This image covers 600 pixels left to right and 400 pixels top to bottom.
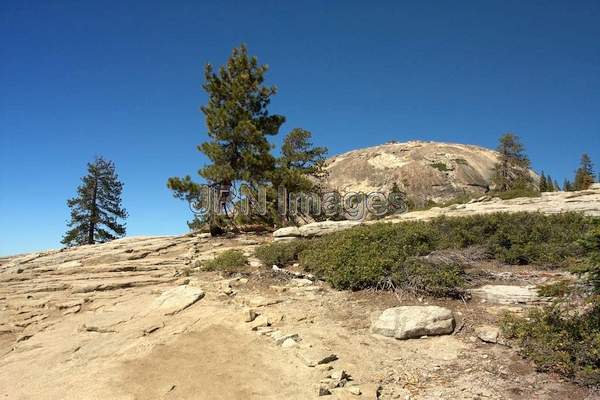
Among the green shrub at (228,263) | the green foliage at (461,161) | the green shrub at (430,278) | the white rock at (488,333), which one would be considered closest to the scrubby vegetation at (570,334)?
the white rock at (488,333)

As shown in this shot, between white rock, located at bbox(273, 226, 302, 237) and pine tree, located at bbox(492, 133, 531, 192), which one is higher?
pine tree, located at bbox(492, 133, 531, 192)

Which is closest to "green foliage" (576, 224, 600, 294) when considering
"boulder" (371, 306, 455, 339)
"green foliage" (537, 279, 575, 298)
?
"green foliage" (537, 279, 575, 298)

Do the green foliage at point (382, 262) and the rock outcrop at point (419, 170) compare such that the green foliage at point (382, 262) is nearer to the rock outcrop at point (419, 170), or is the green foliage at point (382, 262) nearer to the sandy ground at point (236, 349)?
the sandy ground at point (236, 349)

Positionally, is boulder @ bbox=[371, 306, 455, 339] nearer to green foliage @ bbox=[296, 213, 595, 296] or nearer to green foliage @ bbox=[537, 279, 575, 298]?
green foliage @ bbox=[296, 213, 595, 296]

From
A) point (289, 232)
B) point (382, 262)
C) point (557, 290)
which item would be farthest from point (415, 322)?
point (289, 232)

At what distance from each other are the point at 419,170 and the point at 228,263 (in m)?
35.7

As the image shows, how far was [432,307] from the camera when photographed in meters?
6.96

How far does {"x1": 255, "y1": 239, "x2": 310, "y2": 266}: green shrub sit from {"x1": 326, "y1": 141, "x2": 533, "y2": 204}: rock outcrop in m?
30.3

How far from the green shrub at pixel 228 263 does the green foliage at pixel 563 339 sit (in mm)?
7050

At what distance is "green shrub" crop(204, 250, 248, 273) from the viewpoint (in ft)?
36.9

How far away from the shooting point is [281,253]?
11883 millimetres

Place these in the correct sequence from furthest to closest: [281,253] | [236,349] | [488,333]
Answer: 1. [281,253]
2. [236,349]
3. [488,333]

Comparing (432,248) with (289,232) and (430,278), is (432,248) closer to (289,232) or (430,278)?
(430,278)

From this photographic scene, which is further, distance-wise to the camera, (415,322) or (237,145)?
(237,145)
